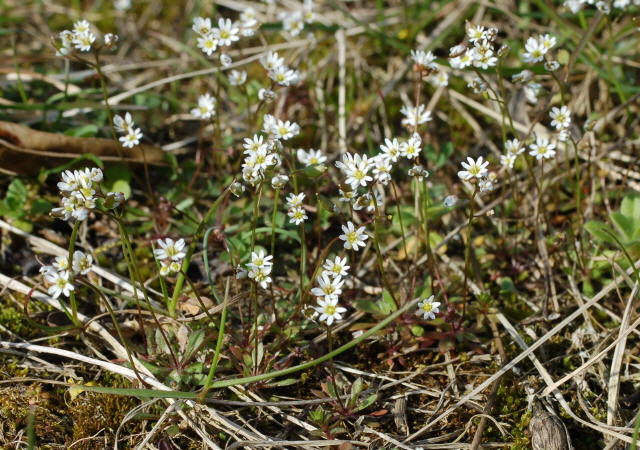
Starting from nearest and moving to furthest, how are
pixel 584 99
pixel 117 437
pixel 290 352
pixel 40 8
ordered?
pixel 117 437 → pixel 290 352 → pixel 584 99 → pixel 40 8

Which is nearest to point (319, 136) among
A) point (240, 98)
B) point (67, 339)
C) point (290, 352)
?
point (240, 98)

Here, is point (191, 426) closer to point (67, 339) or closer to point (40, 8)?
point (67, 339)

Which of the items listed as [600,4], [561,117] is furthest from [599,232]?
[600,4]

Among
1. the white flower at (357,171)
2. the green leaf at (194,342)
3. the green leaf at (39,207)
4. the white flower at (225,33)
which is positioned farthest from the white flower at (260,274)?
the green leaf at (39,207)

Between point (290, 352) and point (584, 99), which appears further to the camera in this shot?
point (584, 99)

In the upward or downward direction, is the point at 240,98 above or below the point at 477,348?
above

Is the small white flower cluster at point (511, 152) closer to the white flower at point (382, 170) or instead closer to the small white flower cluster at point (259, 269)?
the white flower at point (382, 170)

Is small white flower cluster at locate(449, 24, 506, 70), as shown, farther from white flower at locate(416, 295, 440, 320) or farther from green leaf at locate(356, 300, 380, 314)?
green leaf at locate(356, 300, 380, 314)

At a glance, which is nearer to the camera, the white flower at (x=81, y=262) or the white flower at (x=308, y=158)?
the white flower at (x=81, y=262)

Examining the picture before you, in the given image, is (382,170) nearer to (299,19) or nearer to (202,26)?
(202,26)
